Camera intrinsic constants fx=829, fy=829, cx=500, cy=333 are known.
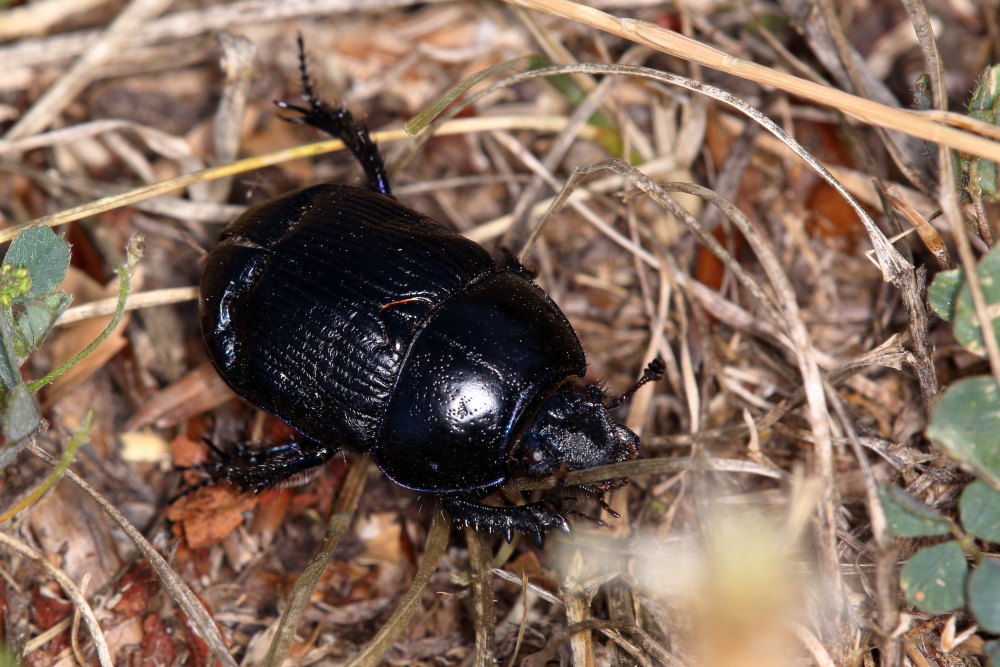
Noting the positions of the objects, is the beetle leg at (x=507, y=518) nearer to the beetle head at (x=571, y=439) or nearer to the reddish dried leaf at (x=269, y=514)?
the beetle head at (x=571, y=439)

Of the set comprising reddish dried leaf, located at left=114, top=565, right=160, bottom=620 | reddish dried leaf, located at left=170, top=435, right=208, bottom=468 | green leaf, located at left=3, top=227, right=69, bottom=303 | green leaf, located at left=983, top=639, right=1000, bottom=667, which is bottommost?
reddish dried leaf, located at left=114, top=565, right=160, bottom=620

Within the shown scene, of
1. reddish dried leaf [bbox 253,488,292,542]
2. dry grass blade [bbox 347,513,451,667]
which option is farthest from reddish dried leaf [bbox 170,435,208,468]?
dry grass blade [bbox 347,513,451,667]

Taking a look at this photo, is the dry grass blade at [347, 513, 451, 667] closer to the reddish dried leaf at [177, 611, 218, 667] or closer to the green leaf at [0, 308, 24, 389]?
the reddish dried leaf at [177, 611, 218, 667]

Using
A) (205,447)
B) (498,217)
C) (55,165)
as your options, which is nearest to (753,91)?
(498,217)

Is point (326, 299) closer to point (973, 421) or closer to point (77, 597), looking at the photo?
point (77, 597)

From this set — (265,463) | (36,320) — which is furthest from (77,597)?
(36,320)
